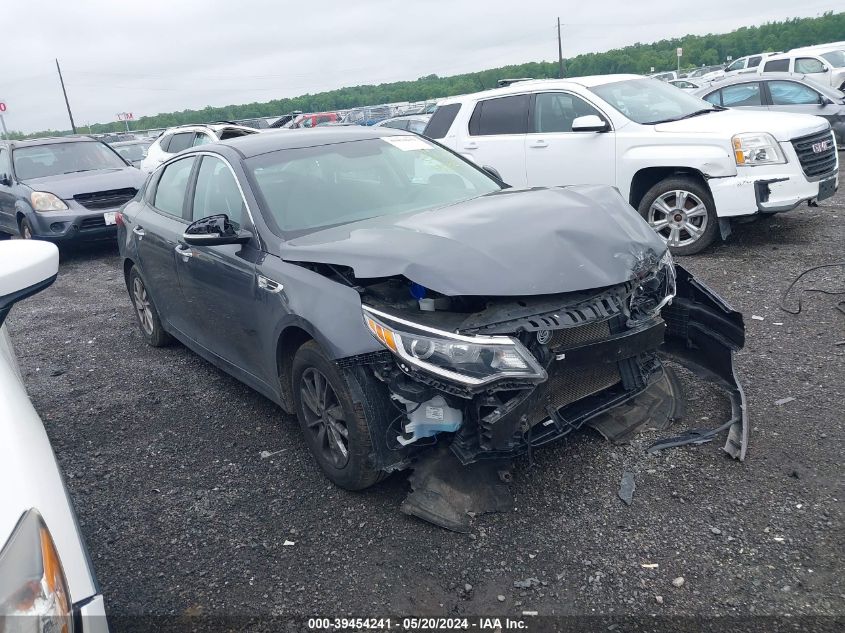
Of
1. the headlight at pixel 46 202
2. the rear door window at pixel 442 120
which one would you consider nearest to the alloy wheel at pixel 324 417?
the rear door window at pixel 442 120

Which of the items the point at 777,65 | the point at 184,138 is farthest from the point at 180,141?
the point at 777,65

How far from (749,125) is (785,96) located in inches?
239

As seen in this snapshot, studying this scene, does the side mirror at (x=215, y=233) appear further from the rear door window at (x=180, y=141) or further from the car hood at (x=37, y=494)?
the rear door window at (x=180, y=141)

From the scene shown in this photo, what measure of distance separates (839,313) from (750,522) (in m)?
2.95

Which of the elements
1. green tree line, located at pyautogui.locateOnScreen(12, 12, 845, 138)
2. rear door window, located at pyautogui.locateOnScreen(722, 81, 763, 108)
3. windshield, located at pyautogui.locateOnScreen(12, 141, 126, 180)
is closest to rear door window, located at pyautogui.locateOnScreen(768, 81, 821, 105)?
rear door window, located at pyautogui.locateOnScreen(722, 81, 763, 108)

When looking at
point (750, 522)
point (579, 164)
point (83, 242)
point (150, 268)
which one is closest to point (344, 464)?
point (750, 522)

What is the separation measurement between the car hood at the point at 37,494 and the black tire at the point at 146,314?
12.3ft

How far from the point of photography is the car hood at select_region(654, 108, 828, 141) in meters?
7.08

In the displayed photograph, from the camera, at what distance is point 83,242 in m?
10.3

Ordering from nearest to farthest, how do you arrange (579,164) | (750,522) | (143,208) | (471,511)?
(750,522) < (471,511) < (143,208) < (579,164)

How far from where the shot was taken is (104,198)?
10.3 m

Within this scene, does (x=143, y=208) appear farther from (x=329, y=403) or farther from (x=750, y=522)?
(x=750, y=522)

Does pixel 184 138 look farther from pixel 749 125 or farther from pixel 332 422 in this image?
pixel 332 422

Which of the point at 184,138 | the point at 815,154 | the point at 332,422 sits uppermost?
the point at 184,138
